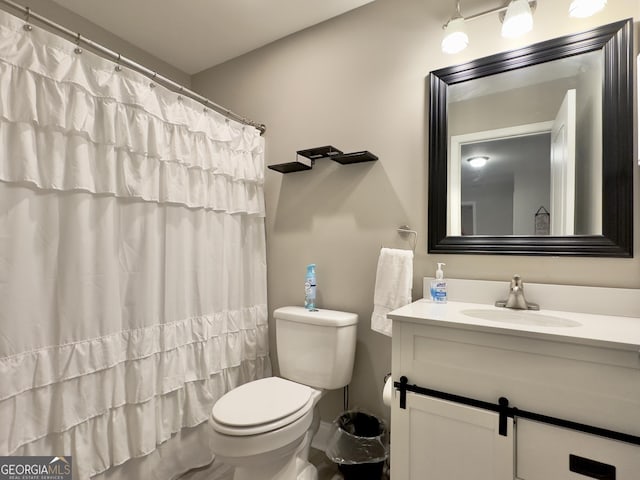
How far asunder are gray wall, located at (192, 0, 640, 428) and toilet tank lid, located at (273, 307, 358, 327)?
10 cm

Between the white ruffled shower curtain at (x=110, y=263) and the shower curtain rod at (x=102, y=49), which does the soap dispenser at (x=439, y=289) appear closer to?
the white ruffled shower curtain at (x=110, y=263)

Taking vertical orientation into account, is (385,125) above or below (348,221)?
above

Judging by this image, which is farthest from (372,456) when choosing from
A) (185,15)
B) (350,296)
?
(185,15)

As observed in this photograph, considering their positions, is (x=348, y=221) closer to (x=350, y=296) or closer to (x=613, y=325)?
(x=350, y=296)

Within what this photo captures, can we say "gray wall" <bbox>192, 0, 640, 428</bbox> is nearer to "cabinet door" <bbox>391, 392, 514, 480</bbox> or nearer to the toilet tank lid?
the toilet tank lid

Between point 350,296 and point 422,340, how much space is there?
2.27 ft

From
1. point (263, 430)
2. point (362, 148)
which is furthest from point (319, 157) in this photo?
point (263, 430)

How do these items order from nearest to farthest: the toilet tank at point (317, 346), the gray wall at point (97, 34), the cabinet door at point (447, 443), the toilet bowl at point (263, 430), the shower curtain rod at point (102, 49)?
the cabinet door at point (447, 443) < the shower curtain rod at point (102, 49) < the toilet bowl at point (263, 430) < the toilet tank at point (317, 346) < the gray wall at point (97, 34)

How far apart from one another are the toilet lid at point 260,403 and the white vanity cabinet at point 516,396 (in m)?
0.44

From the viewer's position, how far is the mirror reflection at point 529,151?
1.26 m

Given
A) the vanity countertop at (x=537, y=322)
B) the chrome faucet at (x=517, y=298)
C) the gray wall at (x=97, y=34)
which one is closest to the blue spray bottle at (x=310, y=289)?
the vanity countertop at (x=537, y=322)

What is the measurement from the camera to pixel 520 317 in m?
1.24

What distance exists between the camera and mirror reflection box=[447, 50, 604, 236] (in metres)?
1.26

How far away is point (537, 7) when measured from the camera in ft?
4.42
